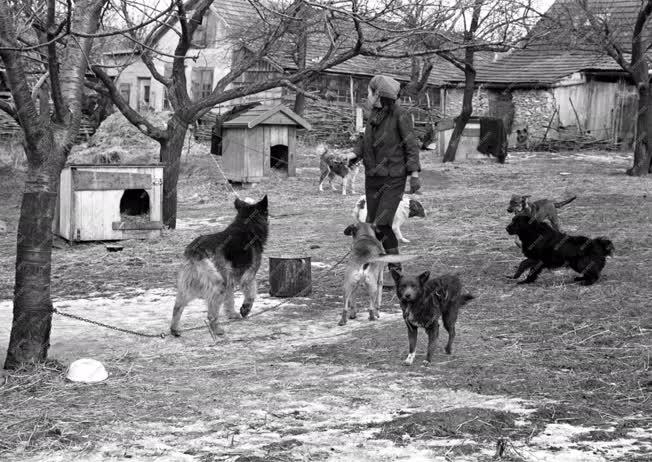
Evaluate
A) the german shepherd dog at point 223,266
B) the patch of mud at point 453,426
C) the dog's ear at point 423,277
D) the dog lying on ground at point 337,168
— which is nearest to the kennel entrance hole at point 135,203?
the dog lying on ground at point 337,168

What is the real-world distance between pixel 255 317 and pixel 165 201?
623 centimetres

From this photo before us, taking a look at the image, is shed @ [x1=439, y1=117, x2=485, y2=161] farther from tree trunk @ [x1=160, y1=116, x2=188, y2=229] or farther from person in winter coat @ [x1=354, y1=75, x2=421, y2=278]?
person in winter coat @ [x1=354, y1=75, x2=421, y2=278]

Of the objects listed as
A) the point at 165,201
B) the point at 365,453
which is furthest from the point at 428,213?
the point at 365,453

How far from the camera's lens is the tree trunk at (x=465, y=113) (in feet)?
85.4

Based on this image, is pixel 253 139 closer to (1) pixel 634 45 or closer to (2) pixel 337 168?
(2) pixel 337 168

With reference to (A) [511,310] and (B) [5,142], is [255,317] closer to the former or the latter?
(A) [511,310]

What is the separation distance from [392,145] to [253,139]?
12.7 m

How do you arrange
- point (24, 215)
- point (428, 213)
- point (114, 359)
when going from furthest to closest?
point (428, 213), point (114, 359), point (24, 215)

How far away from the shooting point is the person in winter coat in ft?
28.1

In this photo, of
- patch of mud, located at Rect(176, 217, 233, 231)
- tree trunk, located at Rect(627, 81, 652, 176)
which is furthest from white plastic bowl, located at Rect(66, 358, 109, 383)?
tree trunk, located at Rect(627, 81, 652, 176)

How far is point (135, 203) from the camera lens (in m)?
14.7

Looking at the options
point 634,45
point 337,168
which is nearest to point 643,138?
point 634,45

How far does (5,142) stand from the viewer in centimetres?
2672

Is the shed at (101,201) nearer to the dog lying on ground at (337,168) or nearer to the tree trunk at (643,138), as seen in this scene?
the dog lying on ground at (337,168)
